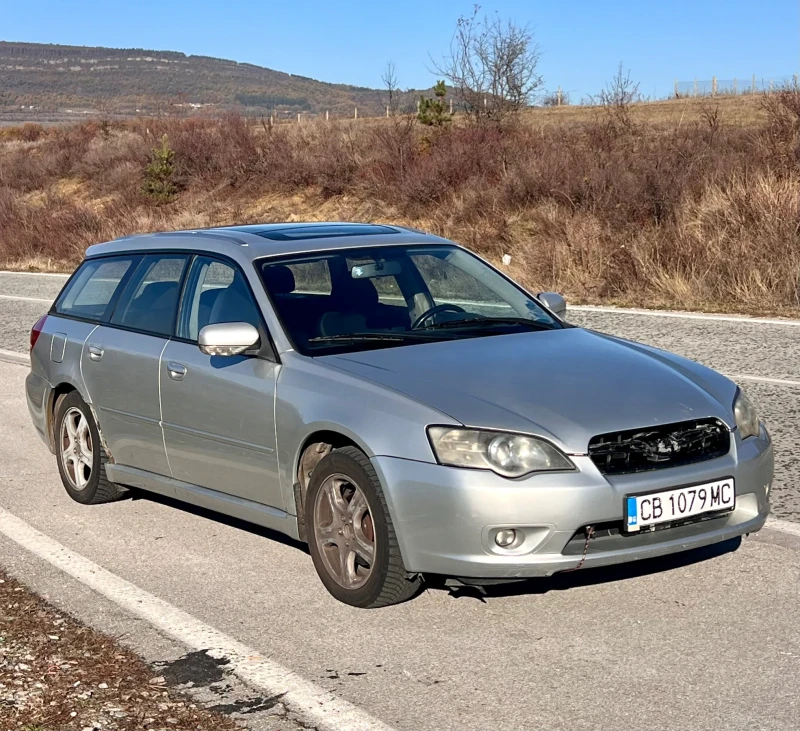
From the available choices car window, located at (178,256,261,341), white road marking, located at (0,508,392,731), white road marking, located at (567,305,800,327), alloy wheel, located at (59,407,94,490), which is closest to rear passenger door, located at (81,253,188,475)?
car window, located at (178,256,261,341)

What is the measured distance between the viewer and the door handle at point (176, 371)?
596 cm

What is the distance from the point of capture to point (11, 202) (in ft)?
127

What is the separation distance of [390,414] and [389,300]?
1.32 m

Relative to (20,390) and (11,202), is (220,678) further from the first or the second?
(11,202)

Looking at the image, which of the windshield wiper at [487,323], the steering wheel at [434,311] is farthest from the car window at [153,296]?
the windshield wiper at [487,323]

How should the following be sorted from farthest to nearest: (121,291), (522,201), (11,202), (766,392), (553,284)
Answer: (11,202) → (522,201) → (553,284) → (766,392) → (121,291)

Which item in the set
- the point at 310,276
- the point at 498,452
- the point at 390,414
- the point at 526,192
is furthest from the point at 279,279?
the point at 526,192

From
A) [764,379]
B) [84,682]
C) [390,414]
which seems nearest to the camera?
[84,682]

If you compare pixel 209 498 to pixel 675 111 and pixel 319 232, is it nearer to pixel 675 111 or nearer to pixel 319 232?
pixel 319 232

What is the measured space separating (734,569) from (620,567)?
48 cm

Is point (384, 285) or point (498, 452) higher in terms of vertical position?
point (384, 285)

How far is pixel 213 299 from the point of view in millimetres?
6145

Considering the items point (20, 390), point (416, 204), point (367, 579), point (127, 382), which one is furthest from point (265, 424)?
point (416, 204)

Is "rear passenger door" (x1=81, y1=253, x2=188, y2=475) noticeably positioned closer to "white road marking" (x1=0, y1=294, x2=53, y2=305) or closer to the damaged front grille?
the damaged front grille
